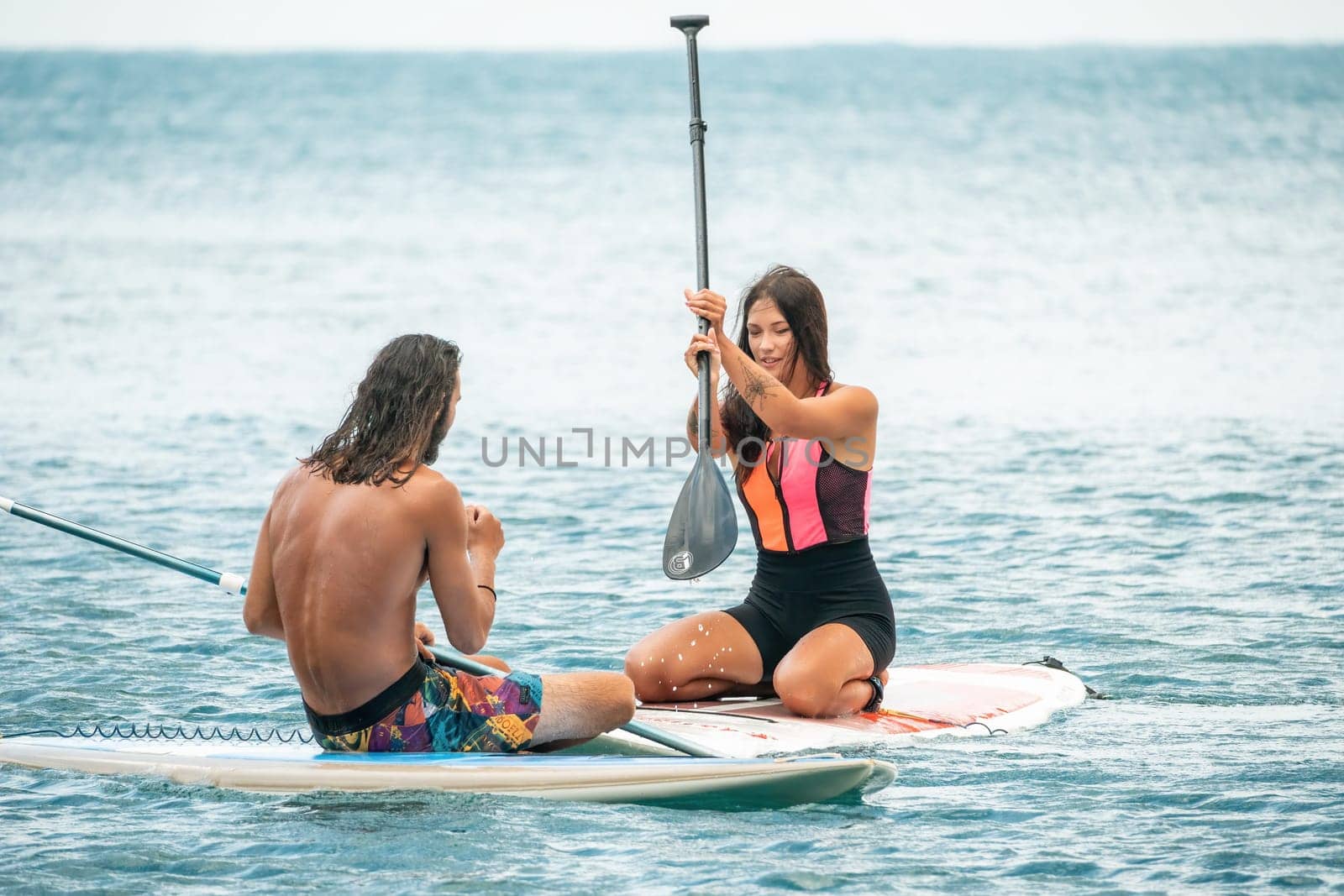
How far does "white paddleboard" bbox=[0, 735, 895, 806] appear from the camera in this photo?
4.50m

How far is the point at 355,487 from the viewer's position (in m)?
4.28

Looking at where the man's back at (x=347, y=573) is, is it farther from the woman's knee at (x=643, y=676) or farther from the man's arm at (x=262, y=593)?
the woman's knee at (x=643, y=676)

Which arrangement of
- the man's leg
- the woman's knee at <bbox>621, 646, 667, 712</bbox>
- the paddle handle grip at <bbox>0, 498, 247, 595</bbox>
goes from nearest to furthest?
the man's leg < the paddle handle grip at <bbox>0, 498, 247, 595</bbox> < the woman's knee at <bbox>621, 646, 667, 712</bbox>

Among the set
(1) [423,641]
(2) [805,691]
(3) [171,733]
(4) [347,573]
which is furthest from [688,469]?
(4) [347,573]

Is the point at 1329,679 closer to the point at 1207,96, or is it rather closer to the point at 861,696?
the point at 861,696

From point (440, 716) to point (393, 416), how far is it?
842 mm

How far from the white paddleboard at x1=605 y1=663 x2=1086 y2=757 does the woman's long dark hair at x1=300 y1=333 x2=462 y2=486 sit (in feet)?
3.67

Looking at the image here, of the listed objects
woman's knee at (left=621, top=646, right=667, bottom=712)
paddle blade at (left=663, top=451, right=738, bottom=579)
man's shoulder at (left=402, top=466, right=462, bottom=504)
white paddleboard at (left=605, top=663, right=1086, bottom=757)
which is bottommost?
white paddleboard at (left=605, top=663, right=1086, bottom=757)

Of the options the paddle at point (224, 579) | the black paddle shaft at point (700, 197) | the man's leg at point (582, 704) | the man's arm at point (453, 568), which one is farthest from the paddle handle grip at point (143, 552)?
the black paddle shaft at point (700, 197)

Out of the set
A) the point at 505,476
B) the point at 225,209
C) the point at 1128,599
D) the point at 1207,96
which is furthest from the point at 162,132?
the point at 1128,599

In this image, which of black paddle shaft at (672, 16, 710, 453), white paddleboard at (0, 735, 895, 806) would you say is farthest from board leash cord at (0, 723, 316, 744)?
black paddle shaft at (672, 16, 710, 453)

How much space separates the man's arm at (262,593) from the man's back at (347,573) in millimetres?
24

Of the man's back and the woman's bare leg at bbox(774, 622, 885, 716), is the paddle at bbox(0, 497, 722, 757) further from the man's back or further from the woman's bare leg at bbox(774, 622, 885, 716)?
the woman's bare leg at bbox(774, 622, 885, 716)

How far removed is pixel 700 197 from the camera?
5309mm
